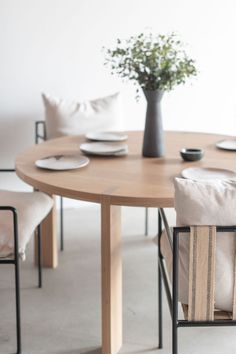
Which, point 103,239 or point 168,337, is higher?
point 103,239

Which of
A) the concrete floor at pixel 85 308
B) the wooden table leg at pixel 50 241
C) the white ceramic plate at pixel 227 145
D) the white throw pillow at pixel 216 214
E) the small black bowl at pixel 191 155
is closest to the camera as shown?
the white throw pillow at pixel 216 214

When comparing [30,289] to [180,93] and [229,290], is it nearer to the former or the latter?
[229,290]

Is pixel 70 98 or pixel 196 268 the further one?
pixel 70 98

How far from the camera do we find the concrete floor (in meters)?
2.84

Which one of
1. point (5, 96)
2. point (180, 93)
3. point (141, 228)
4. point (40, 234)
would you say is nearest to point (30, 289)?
point (40, 234)

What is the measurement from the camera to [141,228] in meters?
4.18

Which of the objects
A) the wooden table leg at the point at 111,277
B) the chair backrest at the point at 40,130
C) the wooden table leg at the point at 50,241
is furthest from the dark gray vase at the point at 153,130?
the chair backrest at the point at 40,130

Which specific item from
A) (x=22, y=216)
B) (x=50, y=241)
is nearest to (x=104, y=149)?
(x=22, y=216)

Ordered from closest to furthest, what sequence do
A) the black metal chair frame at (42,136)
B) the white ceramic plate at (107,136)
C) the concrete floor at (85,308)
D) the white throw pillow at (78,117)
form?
the concrete floor at (85,308)
the white ceramic plate at (107,136)
the white throw pillow at (78,117)
the black metal chair frame at (42,136)

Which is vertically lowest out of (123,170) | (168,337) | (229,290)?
(168,337)

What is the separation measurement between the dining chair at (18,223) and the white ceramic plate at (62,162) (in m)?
0.21

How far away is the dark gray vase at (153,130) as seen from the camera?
9.86ft

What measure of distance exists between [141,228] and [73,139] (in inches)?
38.4

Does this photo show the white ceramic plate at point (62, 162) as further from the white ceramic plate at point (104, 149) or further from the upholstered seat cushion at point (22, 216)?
the upholstered seat cushion at point (22, 216)
